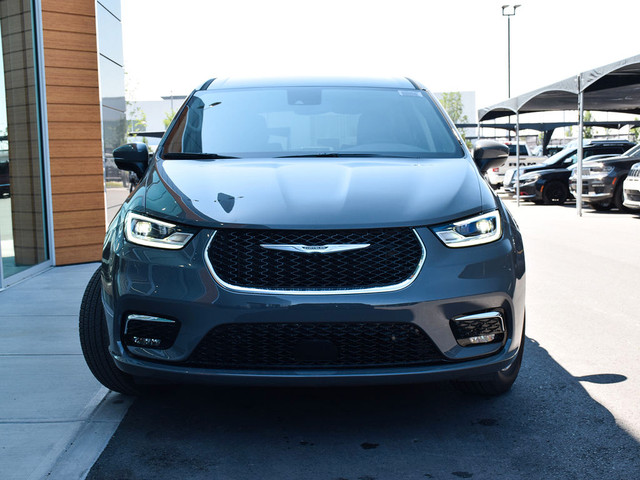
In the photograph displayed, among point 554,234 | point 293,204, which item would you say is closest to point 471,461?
point 293,204

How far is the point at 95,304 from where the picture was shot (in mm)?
3779

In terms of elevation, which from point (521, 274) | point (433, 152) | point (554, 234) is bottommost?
point (554, 234)

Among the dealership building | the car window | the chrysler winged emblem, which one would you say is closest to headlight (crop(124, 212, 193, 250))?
the chrysler winged emblem

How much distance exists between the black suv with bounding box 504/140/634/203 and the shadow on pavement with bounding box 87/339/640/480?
57.4 ft

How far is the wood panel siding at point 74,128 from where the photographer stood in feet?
30.0

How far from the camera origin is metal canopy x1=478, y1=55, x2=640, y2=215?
55.0 feet

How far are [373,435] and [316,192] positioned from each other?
1110 millimetres

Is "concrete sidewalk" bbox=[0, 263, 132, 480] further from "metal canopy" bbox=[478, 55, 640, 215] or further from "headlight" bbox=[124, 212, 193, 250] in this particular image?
"metal canopy" bbox=[478, 55, 640, 215]

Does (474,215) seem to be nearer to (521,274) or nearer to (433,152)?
(521,274)

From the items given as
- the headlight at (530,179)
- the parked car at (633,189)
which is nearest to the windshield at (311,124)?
the parked car at (633,189)

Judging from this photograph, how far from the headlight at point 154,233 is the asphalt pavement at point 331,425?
880 millimetres

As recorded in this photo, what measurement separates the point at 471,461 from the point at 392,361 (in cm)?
52

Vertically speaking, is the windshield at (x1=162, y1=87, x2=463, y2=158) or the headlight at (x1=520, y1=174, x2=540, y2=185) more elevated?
the windshield at (x1=162, y1=87, x2=463, y2=158)

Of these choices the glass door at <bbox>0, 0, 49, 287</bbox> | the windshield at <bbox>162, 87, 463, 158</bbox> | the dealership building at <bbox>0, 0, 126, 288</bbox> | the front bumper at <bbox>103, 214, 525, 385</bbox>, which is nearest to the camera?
the front bumper at <bbox>103, 214, 525, 385</bbox>
